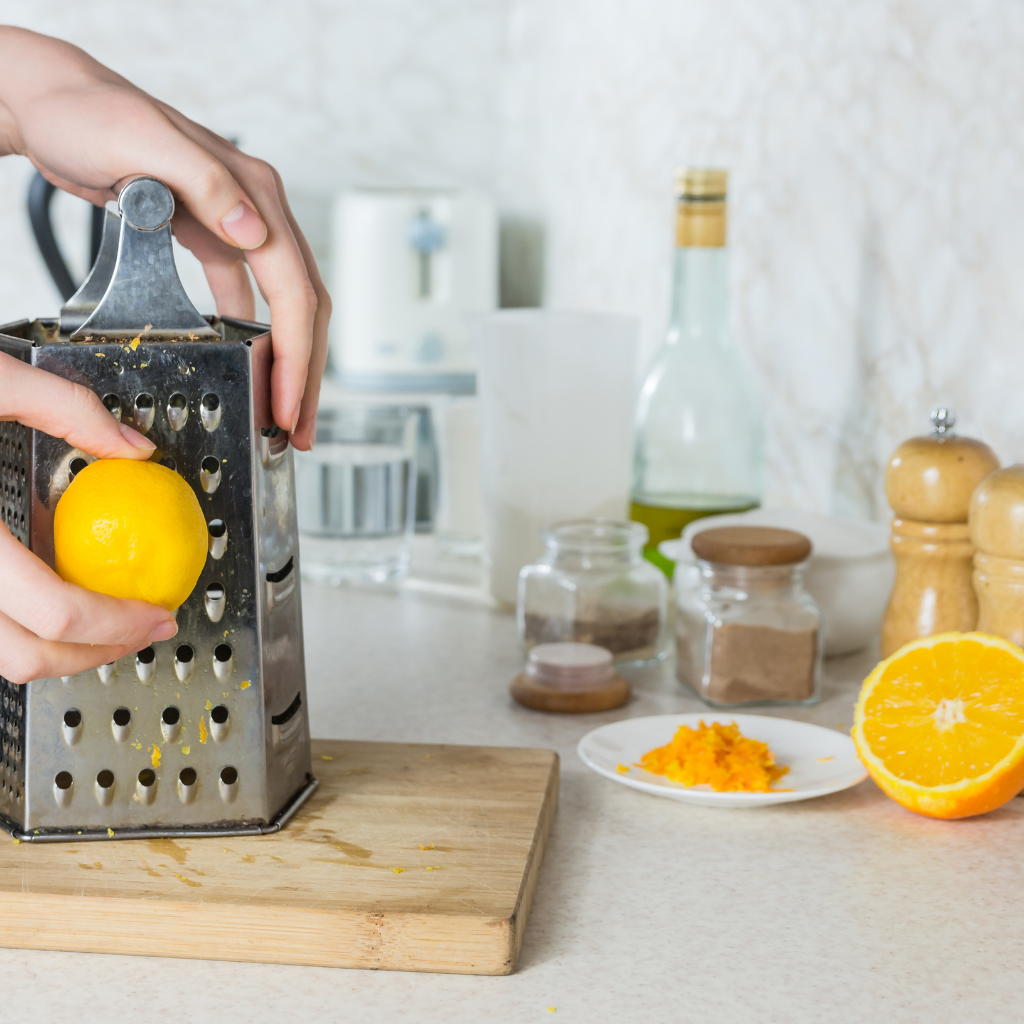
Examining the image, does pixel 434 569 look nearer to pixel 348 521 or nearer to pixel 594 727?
pixel 348 521

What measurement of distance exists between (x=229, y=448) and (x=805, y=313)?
31.9 inches

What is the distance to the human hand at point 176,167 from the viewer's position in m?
0.63

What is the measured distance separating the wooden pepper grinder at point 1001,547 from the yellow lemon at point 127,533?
48 cm

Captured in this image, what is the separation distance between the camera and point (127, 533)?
0.56m

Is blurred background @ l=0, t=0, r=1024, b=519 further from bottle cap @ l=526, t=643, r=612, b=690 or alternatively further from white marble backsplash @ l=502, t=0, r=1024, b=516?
bottle cap @ l=526, t=643, r=612, b=690

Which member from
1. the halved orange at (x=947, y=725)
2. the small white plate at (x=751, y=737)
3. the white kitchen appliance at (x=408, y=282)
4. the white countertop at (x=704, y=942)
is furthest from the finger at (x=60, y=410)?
the white kitchen appliance at (x=408, y=282)

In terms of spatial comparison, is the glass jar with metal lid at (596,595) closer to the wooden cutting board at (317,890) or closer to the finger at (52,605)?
the wooden cutting board at (317,890)

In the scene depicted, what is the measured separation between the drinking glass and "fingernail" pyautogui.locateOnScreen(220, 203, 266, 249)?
71 centimetres

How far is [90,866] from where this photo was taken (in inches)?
23.9

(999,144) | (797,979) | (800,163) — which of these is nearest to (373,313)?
(800,163)

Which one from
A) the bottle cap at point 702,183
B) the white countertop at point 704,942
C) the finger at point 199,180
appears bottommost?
the white countertop at point 704,942

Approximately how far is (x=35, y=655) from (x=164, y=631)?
0.19 ft

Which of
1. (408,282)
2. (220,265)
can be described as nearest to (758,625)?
(220,265)

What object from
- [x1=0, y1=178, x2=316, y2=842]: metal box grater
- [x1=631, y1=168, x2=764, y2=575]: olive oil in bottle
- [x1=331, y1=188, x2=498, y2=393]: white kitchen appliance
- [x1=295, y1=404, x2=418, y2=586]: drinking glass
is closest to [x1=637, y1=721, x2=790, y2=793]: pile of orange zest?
[x1=0, y1=178, x2=316, y2=842]: metal box grater
